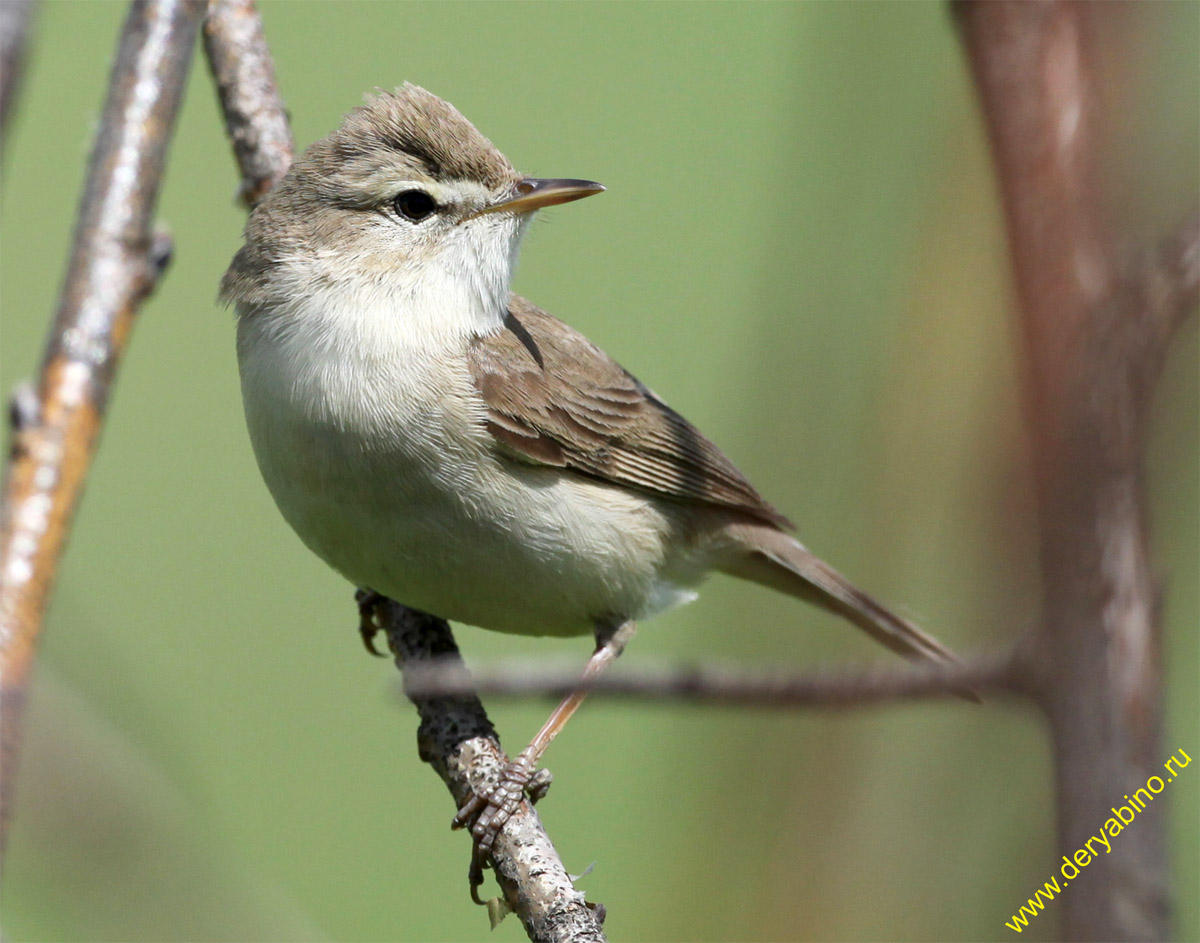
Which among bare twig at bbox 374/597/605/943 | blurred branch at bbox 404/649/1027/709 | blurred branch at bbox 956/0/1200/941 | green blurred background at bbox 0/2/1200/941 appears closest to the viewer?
blurred branch at bbox 956/0/1200/941

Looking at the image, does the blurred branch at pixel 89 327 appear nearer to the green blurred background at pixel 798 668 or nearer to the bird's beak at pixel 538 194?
the green blurred background at pixel 798 668

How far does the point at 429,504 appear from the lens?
324 centimetres

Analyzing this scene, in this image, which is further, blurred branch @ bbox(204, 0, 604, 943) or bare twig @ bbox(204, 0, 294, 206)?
bare twig @ bbox(204, 0, 294, 206)

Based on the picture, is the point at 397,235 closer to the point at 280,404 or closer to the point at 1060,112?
the point at 280,404

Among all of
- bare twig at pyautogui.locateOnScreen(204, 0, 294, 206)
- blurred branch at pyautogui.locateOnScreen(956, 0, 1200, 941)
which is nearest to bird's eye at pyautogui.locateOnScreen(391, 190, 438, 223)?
bare twig at pyautogui.locateOnScreen(204, 0, 294, 206)

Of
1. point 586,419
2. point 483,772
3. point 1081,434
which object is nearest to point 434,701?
point 483,772

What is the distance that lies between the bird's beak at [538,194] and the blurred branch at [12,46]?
2248 mm

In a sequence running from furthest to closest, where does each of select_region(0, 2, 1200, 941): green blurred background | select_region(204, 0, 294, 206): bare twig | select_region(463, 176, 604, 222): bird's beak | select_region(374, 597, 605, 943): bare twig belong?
select_region(204, 0, 294, 206): bare twig < select_region(463, 176, 604, 222): bird's beak < select_region(374, 597, 605, 943): bare twig < select_region(0, 2, 1200, 941): green blurred background

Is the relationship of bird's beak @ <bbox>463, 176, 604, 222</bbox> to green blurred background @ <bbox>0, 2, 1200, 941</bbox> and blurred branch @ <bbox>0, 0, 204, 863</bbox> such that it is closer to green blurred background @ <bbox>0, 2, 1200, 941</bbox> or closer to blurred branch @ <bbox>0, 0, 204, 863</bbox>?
green blurred background @ <bbox>0, 2, 1200, 941</bbox>

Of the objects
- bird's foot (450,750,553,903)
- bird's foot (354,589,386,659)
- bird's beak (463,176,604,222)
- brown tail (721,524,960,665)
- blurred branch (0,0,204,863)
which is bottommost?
bird's foot (450,750,553,903)

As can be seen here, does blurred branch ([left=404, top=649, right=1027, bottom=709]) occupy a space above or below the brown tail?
below

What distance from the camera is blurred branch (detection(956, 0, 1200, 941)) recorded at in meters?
0.61

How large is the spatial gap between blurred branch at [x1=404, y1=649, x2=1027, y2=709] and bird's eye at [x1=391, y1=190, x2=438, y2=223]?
102 inches

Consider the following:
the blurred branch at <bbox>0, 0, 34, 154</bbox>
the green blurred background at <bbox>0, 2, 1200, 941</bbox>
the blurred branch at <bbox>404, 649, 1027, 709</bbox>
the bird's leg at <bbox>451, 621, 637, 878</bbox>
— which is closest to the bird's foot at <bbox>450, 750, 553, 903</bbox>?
the bird's leg at <bbox>451, 621, 637, 878</bbox>
